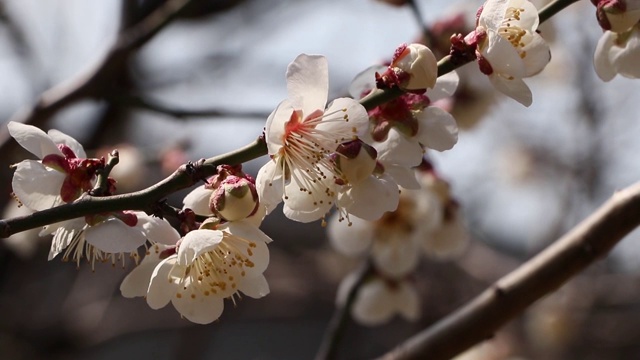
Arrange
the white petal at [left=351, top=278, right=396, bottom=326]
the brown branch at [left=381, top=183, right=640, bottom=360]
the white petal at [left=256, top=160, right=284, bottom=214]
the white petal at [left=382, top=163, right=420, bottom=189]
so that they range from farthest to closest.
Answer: the white petal at [left=351, top=278, right=396, bottom=326]
the brown branch at [left=381, top=183, right=640, bottom=360]
the white petal at [left=382, top=163, right=420, bottom=189]
the white petal at [left=256, top=160, right=284, bottom=214]

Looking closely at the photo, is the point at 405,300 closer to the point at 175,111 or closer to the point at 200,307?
the point at 175,111

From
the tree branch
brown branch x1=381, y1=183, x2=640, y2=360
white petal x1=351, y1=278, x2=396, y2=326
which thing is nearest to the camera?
the tree branch

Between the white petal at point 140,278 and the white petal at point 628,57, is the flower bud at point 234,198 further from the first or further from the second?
the white petal at point 628,57

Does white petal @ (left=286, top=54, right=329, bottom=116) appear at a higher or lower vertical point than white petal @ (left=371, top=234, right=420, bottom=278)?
higher

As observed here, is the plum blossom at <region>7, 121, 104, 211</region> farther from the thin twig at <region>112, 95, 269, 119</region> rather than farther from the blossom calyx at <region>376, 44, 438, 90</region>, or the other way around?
the thin twig at <region>112, 95, 269, 119</region>

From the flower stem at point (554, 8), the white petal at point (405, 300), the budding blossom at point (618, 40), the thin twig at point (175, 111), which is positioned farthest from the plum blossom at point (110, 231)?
the white petal at point (405, 300)

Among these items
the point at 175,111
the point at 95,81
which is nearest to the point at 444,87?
the point at 175,111

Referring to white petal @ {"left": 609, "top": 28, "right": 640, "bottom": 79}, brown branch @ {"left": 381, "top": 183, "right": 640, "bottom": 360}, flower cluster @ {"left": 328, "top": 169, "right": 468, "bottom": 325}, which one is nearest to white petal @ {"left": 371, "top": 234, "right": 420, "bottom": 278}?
flower cluster @ {"left": 328, "top": 169, "right": 468, "bottom": 325}
